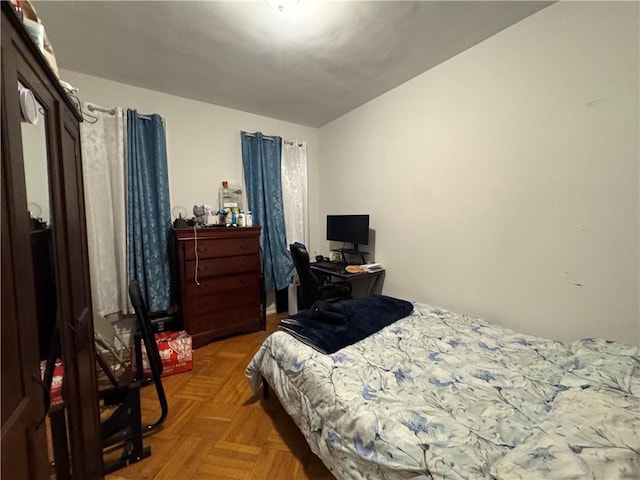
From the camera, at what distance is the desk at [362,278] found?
266 cm

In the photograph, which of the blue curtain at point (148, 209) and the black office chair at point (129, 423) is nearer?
the black office chair at point (129, 423)

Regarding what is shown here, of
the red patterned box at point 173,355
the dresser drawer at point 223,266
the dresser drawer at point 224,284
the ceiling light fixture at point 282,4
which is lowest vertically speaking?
the red patterned box at point 173,355

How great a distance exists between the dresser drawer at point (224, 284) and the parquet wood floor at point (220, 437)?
72 centimetres

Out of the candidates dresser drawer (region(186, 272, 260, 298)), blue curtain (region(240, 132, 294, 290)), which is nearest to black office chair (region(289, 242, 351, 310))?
dresser drawer (region(186, 272, 260, 298))

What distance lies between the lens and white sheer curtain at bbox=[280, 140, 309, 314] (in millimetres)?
3477

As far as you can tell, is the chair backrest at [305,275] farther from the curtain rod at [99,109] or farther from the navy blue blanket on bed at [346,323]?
the curtain rod at [99,109]

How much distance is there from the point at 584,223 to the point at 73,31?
357 centimetres

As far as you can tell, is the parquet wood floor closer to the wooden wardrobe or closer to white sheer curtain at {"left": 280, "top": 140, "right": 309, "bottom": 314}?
the wooden wardrobe

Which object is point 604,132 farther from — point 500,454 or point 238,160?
point 238,160

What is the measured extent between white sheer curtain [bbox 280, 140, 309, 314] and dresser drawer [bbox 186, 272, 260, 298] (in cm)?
69

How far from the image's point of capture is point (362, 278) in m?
3.14

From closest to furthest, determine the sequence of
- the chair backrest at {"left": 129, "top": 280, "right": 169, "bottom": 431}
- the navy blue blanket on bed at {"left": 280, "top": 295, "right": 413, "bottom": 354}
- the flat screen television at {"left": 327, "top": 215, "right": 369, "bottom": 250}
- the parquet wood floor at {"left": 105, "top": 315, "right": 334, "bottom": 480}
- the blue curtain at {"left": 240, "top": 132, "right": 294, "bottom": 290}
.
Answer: the parquet wood floor at {"left": 105, "top": 315, "right": 334, "bottom": 480} < the chair backrest at {"left": 129, "top": 280, "right": 169, "bottom": 431} < the navy blue blanket on bed at {"left": 280, "top": 295, "right": 413, "bottom": 354} < the flat screen television at {"left": 327, "top": 215, "right": 369, "bottom": 250} < the blue curtain at {"left": 240, "top": 132, "right": 294, "bottom": 290}

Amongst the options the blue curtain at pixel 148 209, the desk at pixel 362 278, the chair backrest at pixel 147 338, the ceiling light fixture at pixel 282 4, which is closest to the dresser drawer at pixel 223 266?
the blue curtain at pixel 148 209

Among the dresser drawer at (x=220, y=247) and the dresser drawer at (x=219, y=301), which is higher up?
the dresser drawer at (x=220, y=247)
